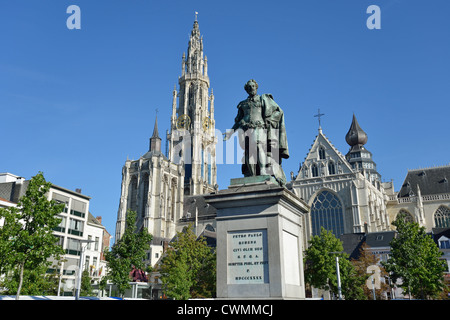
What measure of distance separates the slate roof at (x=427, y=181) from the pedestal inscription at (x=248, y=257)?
2902 inches

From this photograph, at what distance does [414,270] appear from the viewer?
33.1 meters

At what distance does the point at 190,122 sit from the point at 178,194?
83.7 ft

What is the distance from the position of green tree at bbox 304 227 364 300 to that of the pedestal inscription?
3106cm

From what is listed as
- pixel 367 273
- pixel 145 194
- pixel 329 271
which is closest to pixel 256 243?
pixel 329 271

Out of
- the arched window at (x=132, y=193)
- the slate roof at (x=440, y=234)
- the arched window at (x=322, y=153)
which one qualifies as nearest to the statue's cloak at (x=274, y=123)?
the slate roof at (x=440, y=234)

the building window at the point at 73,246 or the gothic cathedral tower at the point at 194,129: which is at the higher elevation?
the gothic cathedral tower at the point at 194,129

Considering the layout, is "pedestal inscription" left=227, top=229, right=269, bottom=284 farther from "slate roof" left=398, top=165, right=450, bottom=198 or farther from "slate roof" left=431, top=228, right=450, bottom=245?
"slate roof" left=398, top=165, right=450, bottom=198

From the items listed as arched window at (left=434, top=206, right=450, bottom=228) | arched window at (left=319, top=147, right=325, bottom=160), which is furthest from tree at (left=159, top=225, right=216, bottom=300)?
arched window at (left=434, top=206, right=450, bottom=228)

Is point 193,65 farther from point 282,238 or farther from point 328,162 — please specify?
point 282,238

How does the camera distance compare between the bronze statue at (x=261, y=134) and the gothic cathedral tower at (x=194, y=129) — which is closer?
the bronze statue at (x=261, y=134)

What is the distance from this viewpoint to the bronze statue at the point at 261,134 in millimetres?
9391

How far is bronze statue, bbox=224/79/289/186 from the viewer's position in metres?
9.39

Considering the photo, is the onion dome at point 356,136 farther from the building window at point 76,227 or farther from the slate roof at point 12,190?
the slate roof at point 12,190

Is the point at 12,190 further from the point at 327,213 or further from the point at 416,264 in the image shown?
the point at 327,213
